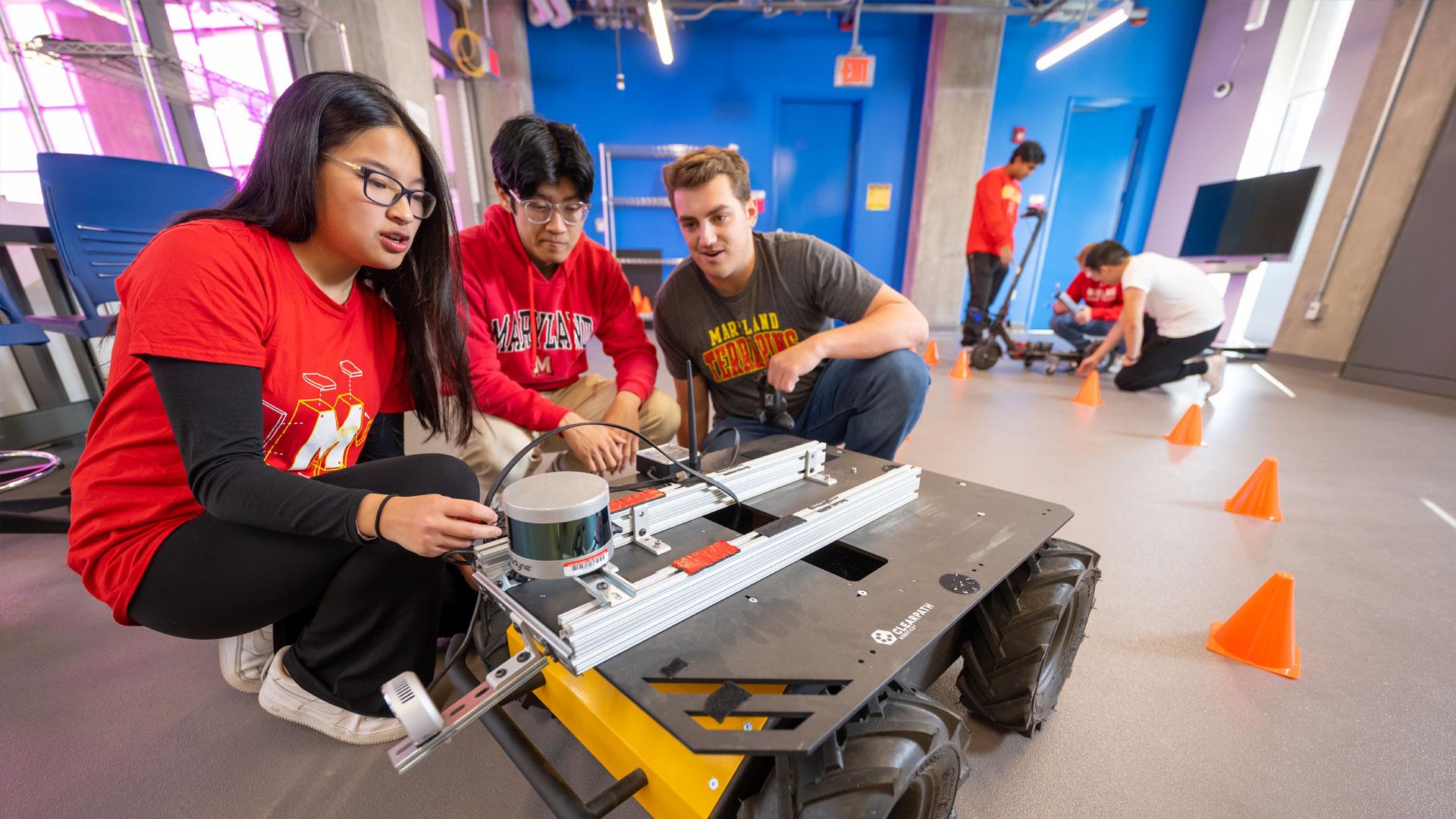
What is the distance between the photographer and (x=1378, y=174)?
3.63 metres

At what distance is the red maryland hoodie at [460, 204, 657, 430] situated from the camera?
4.53 ft

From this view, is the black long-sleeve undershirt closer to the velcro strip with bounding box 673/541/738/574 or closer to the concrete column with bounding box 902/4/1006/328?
the velcro strip with bounding box 673/541/738/574

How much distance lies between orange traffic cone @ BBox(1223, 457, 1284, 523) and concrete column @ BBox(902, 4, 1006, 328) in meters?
4.00

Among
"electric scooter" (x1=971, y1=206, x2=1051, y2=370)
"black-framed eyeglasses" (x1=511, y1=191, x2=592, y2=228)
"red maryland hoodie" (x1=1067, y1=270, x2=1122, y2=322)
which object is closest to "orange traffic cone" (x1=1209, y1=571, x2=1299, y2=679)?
"black-framed eyeglasses" (x1=511, y1=191, x2=592, y2=228)

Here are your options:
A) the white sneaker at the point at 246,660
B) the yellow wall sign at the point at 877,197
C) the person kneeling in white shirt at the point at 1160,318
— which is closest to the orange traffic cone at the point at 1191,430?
the person kneeling in white shirt at the point at 1160,318

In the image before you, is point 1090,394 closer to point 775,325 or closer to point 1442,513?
point 1442,513

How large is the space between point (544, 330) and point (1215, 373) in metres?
4.02

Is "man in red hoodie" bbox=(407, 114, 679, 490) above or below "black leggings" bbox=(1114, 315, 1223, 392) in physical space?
above

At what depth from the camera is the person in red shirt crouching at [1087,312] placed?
13.6ft

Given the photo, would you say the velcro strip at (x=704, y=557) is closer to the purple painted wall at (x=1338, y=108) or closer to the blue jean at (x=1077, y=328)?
the blue jean at (x=1077, y=328)

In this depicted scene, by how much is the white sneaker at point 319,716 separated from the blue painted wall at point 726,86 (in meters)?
5.51

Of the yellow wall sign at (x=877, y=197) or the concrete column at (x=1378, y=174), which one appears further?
the yellow wall sign at (x=877, y=197)

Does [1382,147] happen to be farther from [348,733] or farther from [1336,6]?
[348,733]

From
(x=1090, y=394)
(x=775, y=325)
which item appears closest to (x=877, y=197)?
(x=1090, y=394)
